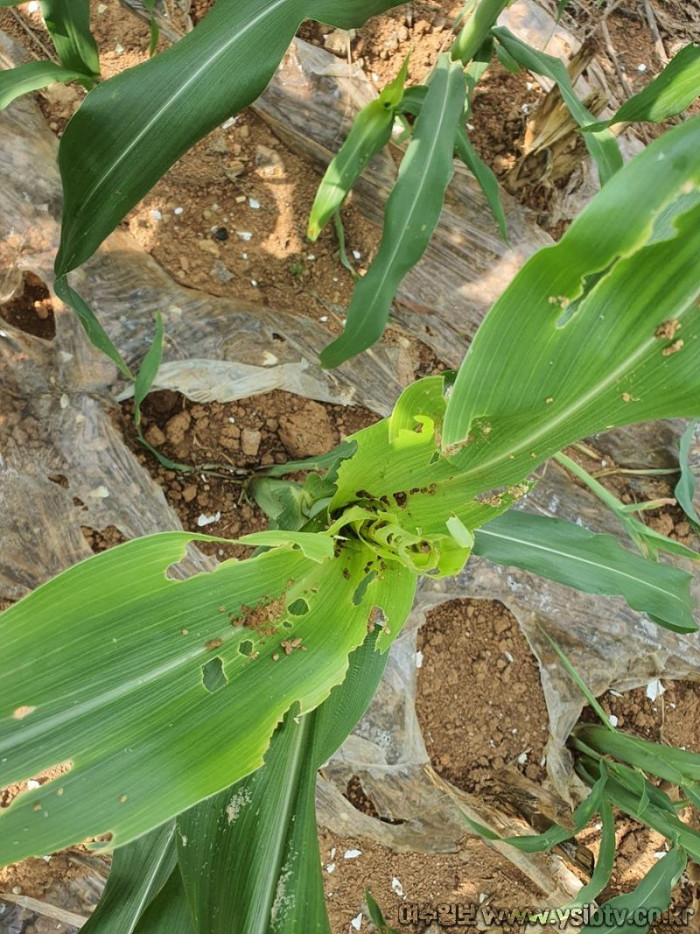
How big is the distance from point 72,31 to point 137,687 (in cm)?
92

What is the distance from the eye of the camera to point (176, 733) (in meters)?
0.68

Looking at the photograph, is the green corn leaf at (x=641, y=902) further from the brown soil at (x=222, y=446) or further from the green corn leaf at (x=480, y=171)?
the green corn leaf at (x=480, y=171)

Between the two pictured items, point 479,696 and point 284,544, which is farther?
point 479,696

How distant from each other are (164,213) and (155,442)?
47 centimetres

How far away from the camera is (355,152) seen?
3.88 ft

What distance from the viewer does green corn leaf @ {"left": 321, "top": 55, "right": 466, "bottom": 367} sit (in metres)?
1.09

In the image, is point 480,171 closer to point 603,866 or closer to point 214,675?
point 214,675

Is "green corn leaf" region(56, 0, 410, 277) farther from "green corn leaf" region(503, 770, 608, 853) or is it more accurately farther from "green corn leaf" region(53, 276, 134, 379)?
"green corn leaf" region(503, 770, 608, 853)

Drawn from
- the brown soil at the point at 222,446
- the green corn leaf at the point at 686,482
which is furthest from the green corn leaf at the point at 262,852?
the green corn leaf at the point at 686,482

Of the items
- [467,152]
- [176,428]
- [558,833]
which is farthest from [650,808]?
[467,152]

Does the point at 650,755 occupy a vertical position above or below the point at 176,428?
below

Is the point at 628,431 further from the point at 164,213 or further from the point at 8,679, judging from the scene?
the point at 8,679

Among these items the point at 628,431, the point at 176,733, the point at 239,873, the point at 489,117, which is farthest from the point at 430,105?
the point at 239,873

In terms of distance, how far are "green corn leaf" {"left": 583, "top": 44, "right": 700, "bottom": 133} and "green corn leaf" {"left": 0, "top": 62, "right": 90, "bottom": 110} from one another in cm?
81
